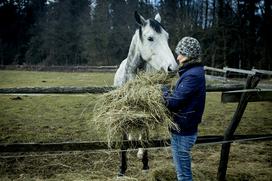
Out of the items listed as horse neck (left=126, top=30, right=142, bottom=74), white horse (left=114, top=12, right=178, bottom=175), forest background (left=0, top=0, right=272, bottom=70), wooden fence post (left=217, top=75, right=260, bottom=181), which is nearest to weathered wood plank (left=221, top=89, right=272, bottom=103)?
wooden fence post (left=217, top=75, right=260, bottom=181)

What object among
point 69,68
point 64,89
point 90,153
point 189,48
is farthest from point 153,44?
point 69,68

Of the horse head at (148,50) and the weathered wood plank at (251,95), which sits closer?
the weathered wood plank at (251,95)

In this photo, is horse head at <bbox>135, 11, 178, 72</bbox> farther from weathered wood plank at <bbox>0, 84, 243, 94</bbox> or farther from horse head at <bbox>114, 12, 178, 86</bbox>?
weathered wood plank at <bbox>0, 84, 243, 94</bbox>

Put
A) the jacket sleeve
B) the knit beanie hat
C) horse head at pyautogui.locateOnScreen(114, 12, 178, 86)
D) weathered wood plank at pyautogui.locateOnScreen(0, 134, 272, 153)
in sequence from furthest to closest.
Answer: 1. horse head at pyautogui.locateOnScreen(114, 12, 178, 86)
2. weathered wood plank at pyautogui.locateOnScreen(0, 134, 272, 153)
3. the knit beanie hat
4. the jacket sleeve

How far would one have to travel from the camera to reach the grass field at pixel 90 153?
→ 17.7 ft

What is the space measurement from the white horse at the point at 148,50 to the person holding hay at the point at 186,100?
1.60m

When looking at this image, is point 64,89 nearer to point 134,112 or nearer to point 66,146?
point 66,146

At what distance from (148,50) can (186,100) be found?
2393 millimetres

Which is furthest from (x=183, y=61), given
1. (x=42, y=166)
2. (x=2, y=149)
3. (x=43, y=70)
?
(x=43, y=70)

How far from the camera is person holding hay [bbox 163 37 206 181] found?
3547 millimetres

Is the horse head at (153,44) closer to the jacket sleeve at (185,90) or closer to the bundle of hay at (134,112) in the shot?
the bundle of hay at (134,112)

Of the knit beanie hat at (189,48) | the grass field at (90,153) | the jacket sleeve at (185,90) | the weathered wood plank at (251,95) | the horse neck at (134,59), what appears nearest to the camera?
the jacket sleeve at (185,90)

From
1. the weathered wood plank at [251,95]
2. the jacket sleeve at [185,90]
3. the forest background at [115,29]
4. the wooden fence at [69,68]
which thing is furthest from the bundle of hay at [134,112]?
the wooden fence at [69,68]

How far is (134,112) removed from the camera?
383 cm
